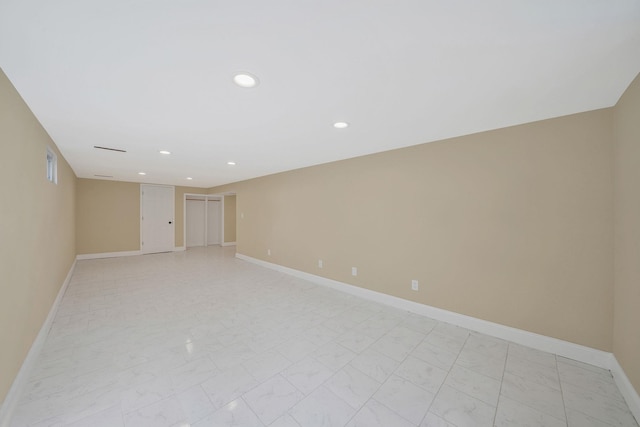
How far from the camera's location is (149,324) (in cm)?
267

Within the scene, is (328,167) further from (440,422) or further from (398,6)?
(440,422)

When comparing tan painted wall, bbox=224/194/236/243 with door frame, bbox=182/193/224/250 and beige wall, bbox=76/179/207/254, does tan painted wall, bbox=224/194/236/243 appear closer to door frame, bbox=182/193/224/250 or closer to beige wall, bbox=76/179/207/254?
door frame, bbox=182/193/224/250

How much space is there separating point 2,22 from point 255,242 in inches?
203

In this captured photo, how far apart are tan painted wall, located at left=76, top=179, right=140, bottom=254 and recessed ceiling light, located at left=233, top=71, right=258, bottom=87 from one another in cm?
728

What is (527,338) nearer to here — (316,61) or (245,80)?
(316,61)

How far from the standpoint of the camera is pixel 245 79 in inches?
58.8

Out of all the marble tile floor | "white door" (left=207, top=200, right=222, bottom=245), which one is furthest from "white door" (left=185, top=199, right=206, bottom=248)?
the marble tile floor

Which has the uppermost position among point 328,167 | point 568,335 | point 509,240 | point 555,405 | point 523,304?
point 328,167

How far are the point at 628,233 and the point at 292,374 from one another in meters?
2.73

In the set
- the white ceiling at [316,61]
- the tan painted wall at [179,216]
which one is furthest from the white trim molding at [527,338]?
the tan painted wall at [179,216]

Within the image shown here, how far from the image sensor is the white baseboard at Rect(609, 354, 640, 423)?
1.50 meters

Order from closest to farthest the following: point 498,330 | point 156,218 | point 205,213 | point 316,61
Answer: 1. point 316,61
2. point 498,330
3. point 156,218
4. point 205,213

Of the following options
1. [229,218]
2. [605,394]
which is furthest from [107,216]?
[605,394]

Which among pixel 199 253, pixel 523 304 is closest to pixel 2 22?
pixel 523 304
